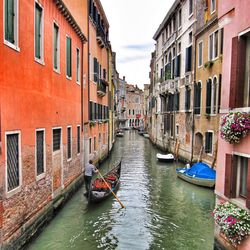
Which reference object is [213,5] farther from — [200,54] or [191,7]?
[191,7]

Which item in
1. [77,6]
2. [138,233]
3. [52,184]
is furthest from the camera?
[77,6]

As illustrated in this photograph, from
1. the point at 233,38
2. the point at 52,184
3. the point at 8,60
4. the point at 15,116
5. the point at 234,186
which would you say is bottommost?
the point at 52,184

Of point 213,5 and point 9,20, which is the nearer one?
point 9,20

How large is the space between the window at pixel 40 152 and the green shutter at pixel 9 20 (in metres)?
2.43

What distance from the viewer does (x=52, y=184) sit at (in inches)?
320

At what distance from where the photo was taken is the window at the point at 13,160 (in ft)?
17.6

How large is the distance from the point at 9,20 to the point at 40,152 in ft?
10.8

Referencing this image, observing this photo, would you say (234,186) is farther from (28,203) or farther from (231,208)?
(28,203)

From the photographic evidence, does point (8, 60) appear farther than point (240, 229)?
Yes

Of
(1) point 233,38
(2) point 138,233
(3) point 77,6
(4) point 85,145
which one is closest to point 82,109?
(4) point 85,145

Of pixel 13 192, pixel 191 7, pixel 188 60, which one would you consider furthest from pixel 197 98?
pixel 13 192

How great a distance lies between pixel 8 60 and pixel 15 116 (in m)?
1.09

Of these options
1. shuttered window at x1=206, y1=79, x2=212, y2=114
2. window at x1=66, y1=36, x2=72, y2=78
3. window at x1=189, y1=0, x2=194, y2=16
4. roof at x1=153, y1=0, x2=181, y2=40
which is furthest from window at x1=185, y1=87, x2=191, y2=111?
window at x1=66, y1=36, x2=72, y2=78

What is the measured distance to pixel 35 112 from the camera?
6750 mm
